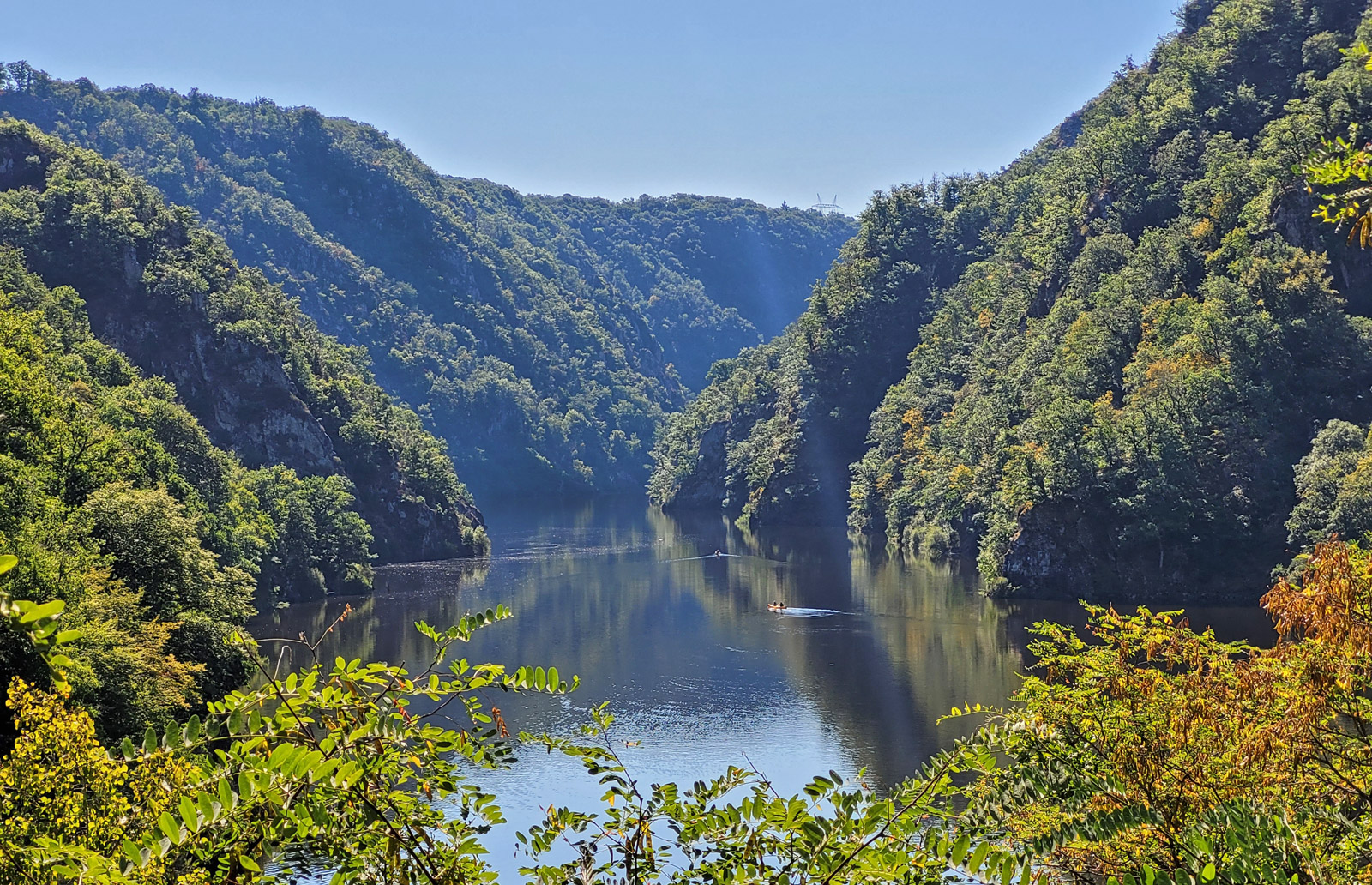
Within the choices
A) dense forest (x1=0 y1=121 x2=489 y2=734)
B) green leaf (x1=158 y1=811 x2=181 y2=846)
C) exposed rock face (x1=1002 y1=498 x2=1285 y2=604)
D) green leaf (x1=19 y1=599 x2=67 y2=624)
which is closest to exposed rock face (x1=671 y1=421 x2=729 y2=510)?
dense forest (x1=0 y1=121 x2=489 y2=734)

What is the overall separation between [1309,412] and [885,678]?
36.7 m

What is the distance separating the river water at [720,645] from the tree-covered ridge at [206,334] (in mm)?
10256

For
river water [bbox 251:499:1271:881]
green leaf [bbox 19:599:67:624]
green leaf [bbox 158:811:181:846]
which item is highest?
green leaf [bbox 19:599:67:624]

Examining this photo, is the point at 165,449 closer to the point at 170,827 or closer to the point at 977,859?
the point at 170,827

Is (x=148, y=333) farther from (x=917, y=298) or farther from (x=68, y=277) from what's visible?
(x=917, y=298)

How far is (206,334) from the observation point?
104 meters

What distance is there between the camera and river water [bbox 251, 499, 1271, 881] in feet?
154

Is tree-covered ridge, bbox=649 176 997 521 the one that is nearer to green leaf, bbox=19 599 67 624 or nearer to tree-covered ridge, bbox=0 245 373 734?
tree-covered ridge, bbox=0 245 373 734

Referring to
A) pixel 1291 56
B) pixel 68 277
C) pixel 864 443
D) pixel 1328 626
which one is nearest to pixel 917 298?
pixel 864 443

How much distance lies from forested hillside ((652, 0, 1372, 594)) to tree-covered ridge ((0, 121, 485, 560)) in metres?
45.5

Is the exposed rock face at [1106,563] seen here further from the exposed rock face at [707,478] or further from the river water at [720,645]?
the exposed rock face at [707,478]

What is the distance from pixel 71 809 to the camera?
786 inches

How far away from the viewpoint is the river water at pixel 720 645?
46906 mm

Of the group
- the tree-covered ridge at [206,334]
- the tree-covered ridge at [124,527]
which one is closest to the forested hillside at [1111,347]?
the tree-covered ridge at [206,334]
